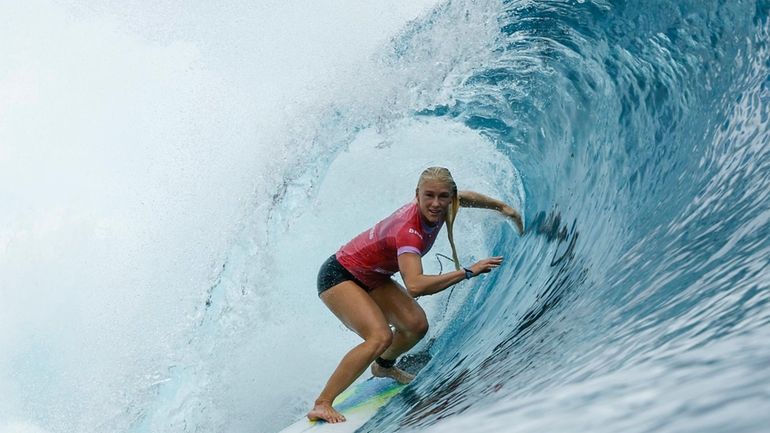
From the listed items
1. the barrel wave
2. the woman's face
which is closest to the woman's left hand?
the barrel wave

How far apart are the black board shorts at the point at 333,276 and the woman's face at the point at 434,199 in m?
0.58

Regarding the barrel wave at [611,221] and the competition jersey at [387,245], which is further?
the competition jersey at [387,245]

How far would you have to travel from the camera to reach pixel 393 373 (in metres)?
4.23

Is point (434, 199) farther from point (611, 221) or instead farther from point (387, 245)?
point (611, 221)

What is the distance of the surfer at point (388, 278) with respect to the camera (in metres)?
3.36

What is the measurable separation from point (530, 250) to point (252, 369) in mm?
2118

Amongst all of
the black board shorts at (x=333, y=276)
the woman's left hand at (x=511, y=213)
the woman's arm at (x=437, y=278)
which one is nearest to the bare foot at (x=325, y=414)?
the black board shorts at (x=333, y=276)

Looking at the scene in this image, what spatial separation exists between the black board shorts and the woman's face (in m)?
0.58

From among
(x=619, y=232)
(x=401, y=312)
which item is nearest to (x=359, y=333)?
(x=401, y=312)

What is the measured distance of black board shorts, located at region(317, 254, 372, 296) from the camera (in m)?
3.81

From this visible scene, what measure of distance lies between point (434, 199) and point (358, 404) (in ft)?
4.28

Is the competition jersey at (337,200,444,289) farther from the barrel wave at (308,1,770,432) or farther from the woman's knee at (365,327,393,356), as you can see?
the barrel wave at (308,1,770,432)

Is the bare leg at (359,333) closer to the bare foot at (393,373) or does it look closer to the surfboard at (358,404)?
the surfboard at (358,404)

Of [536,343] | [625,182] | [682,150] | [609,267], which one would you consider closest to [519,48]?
[625,182]
